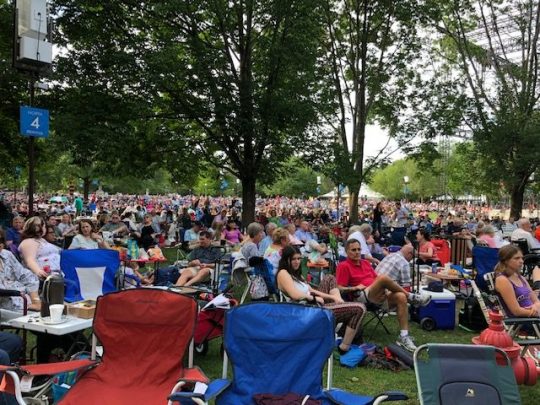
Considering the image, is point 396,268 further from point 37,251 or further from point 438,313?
point 37,251

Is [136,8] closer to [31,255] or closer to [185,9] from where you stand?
[185,9]

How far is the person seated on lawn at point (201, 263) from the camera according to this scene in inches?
312

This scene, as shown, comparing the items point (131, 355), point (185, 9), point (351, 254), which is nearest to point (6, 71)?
point (185, 9)

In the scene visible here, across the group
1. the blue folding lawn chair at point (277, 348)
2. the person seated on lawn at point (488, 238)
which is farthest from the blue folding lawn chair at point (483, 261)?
the blue folding lawn chair at point (277, 348)

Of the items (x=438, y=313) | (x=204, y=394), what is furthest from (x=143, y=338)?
(x=438, y=313)

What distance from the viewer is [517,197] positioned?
68.0 feet

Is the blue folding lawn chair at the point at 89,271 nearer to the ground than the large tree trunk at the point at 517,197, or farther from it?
nearer to the ground

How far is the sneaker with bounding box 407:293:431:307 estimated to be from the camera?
6.68m

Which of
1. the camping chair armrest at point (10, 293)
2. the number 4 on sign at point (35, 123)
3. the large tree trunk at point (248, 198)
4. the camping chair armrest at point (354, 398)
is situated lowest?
the camping chair armrest at point (354, 398)

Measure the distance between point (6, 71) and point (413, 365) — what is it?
512 inches

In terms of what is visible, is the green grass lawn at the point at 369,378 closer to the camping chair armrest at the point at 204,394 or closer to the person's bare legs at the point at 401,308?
the person's bare legs at the point at 401,308

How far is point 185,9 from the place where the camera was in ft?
38.7

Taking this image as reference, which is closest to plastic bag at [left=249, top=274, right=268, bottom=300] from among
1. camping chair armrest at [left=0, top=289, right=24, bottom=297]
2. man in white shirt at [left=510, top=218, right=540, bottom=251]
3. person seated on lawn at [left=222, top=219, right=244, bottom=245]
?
camping chair armrest at [left=0, top=289, right=24, bottom=297]

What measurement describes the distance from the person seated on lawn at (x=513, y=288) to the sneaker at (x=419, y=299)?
1.33 m
